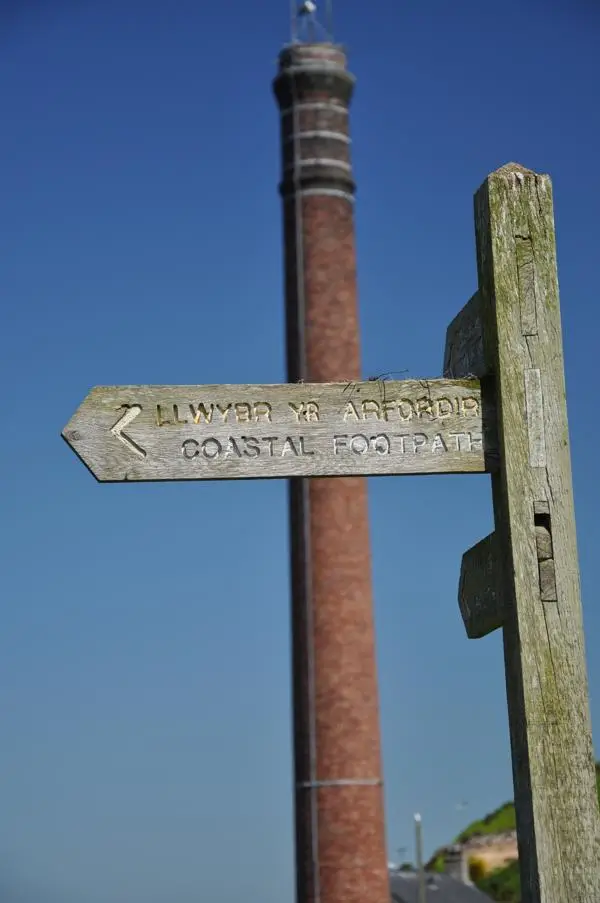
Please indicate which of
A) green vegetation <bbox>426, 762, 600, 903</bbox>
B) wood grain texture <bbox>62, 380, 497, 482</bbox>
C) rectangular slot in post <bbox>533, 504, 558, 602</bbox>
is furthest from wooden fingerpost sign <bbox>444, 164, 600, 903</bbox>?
green vegetation <bbox>426, 762, 600, 903</bbox>

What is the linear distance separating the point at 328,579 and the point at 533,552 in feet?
67.1

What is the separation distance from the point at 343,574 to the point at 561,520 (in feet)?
67.1

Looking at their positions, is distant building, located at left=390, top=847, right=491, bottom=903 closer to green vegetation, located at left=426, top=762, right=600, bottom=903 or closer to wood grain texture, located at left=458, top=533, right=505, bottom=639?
green vegetation, located at left=426, top=762, right=600, bottom=903

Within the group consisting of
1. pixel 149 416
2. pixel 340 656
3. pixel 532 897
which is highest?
pixel 340 656

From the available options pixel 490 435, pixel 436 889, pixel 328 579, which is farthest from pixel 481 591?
pixel 436 889

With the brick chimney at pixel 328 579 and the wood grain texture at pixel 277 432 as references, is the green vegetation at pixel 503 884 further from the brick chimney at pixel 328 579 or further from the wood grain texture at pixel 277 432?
the wood grain texture at pixel 277 432

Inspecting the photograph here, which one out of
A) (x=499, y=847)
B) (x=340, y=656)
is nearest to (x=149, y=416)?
(x=340, y=656)

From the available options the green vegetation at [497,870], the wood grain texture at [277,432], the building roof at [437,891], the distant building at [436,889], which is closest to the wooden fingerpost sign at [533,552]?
the wood grain texture at [277,432]

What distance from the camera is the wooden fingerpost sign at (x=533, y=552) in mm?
4496

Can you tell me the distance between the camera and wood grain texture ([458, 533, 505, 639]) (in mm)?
4809

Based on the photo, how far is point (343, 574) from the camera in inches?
987

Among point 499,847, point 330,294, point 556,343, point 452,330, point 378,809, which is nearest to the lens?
point 556,343

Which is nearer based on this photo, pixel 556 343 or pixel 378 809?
pixel 556 343

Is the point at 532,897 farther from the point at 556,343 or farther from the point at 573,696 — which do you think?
the point at 556,343
